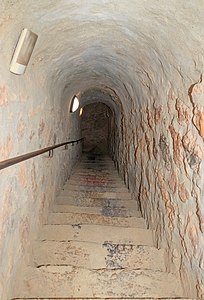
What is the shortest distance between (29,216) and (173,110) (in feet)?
4.07

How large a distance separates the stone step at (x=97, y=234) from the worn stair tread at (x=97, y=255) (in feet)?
0.32

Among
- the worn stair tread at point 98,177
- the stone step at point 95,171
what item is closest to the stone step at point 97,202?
the worn stair tread at point 98,177

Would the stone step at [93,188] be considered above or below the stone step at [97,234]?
above

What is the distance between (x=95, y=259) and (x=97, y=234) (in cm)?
30

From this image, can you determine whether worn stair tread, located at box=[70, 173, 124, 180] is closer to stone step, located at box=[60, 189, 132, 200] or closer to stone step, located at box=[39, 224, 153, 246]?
stone step, located at box=[60, 189, 132, 200]

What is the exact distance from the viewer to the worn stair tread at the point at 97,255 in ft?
6.17

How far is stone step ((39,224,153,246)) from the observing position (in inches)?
84.3

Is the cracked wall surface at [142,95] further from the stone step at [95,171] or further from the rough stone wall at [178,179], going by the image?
the stone step at [95,171]

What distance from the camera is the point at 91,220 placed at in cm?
247

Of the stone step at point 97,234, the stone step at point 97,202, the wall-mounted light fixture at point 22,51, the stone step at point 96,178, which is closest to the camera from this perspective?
the wall-mounted light fixture at point 22,51

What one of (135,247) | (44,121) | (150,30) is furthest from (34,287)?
(150,30)

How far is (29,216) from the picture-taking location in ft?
5.76

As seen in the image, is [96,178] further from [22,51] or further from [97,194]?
[22,51]

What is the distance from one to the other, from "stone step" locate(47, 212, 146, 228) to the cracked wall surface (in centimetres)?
22
